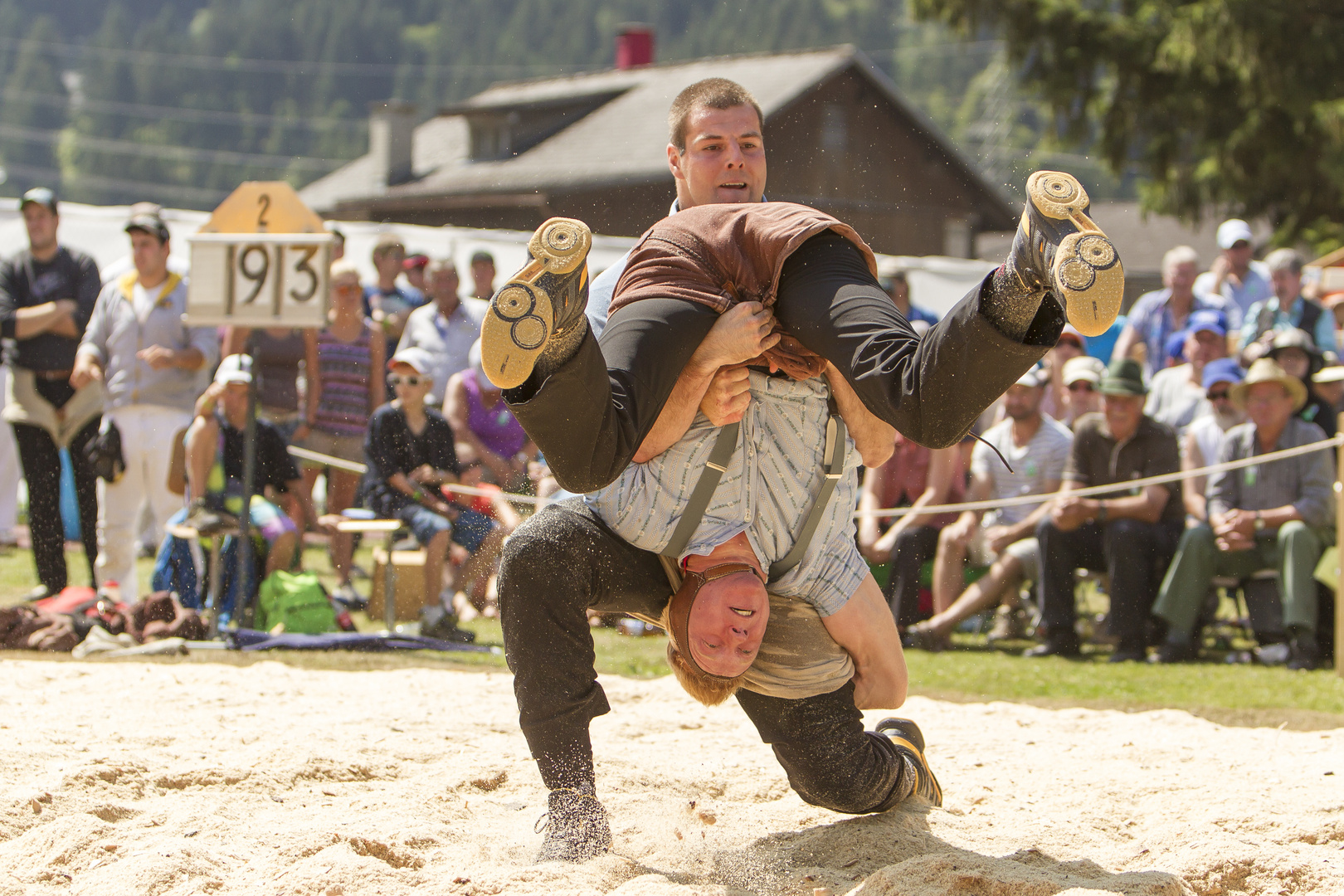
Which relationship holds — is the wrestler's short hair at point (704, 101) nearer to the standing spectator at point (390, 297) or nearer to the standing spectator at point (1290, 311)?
the standing spectator at point (390, 297)

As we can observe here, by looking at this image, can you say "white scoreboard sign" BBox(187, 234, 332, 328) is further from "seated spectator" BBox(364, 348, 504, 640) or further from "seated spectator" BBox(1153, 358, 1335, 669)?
"seated spectator" BBox(1153, 358, 1335, 669)

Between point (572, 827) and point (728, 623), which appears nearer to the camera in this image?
point (728, 623)

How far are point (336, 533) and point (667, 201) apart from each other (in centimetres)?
428

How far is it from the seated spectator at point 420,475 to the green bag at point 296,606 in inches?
18.8

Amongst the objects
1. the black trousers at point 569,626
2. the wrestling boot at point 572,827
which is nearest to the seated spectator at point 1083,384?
the black trousers at point 569,626

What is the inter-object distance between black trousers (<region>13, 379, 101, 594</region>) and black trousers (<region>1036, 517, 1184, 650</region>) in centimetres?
477

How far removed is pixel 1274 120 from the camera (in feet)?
51.0

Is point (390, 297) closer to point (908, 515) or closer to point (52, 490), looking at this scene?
point (52, 490)

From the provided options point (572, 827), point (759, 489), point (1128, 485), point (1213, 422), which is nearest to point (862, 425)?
point (759, 489)

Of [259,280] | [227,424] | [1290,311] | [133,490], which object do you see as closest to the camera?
[259,280]

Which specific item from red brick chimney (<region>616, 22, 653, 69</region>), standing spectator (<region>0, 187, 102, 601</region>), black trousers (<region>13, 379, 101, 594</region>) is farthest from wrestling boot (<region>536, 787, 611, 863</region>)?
red brick chimney (<region>616, 22, 653, 69</region>)

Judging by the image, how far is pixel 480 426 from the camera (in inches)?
284

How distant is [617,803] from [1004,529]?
13.4 feet

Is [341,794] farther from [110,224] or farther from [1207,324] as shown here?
[110,224]
